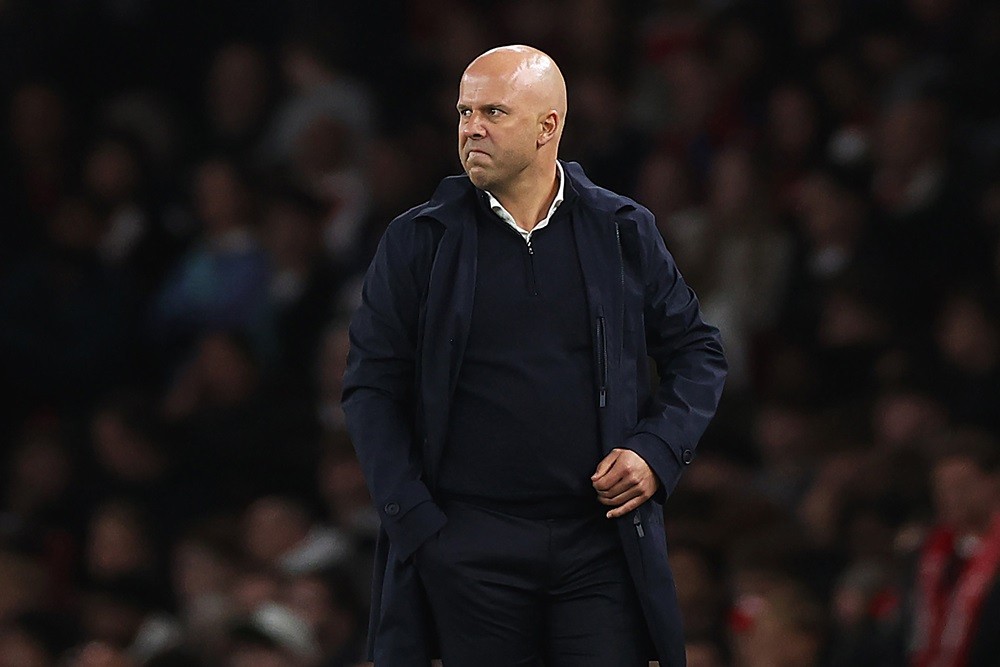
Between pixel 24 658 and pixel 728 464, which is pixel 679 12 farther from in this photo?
pixel 24 658

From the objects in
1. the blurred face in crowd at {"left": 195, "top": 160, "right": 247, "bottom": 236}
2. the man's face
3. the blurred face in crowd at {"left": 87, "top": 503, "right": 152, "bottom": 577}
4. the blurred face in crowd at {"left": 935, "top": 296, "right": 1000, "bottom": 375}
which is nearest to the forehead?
the man's face

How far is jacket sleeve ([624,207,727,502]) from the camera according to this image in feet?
11.5

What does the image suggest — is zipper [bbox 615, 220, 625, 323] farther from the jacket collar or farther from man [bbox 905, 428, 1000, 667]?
man [bbox 905, 428, 1000, 667]

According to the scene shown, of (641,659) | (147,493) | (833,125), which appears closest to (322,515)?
(147,493)

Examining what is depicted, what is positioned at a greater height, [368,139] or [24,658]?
[368,139]

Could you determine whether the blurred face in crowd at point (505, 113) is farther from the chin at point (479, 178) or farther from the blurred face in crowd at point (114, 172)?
the blurred face in crowd at point (114, 172)

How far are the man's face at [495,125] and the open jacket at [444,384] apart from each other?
11 cm

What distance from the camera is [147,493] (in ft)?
25.6

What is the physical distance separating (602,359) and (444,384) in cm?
27

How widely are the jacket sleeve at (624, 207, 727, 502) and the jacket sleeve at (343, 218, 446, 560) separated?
0.37 m

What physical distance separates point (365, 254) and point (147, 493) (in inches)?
48.3

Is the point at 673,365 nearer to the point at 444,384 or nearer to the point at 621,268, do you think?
the point at 621,268

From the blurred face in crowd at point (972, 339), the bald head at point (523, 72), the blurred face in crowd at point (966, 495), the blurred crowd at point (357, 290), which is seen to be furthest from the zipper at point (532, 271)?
the blurred face in crowd at point (972, 339)

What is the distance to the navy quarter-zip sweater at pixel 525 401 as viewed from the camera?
3475 mm
